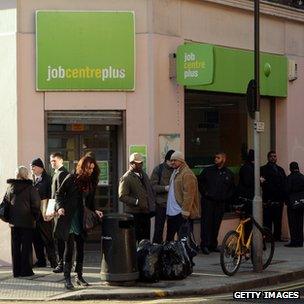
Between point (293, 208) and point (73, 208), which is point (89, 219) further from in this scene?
point (293, 208)

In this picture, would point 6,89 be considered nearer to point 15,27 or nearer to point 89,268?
point 15,27

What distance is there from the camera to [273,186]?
16.7 metres

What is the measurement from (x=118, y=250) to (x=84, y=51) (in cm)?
436

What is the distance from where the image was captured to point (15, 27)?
1425 cm

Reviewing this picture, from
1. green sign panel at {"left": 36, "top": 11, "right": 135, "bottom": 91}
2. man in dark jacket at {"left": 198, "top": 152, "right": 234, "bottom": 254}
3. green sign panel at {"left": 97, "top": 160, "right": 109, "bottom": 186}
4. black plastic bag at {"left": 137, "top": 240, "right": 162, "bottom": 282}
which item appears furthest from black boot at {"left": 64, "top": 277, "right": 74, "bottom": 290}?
man in dark jacket at {"left": 198, "top": 152, "right": 234, "bottom": 254}

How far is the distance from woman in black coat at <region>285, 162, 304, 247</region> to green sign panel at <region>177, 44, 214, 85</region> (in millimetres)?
3165

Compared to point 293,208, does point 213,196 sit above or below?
above

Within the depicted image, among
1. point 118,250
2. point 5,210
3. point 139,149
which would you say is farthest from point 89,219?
point 139,149

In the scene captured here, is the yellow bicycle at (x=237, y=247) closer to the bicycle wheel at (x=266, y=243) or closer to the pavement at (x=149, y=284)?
the bicycle wheel at (x=266, y=243)

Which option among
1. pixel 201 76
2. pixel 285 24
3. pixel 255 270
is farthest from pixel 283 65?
pixel 255 270

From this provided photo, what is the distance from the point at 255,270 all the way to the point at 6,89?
5.44 metres

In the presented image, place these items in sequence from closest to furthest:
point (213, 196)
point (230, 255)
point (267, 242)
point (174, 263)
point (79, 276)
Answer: point (79, 276) → point (174, 263) → point (230, 255) → point (267, 242) → point (213, 196)

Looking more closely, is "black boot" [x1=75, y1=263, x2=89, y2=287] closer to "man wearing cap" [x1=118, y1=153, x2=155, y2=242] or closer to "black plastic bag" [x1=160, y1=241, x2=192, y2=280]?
"black plastic bag" [x1=160, y1=241, x2=192, y2=280]

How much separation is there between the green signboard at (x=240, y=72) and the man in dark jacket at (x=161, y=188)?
162 cm
